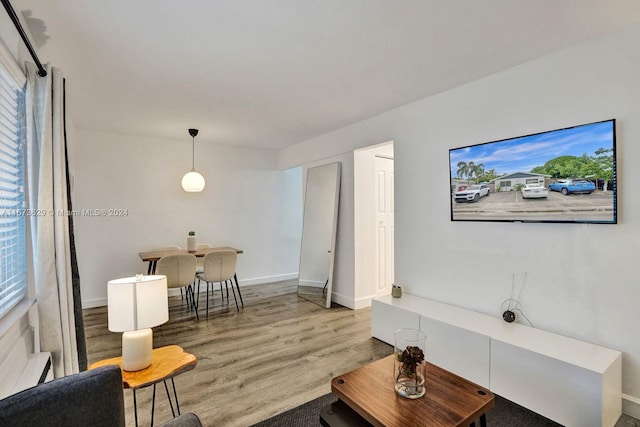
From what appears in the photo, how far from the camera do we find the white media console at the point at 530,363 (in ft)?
6.15

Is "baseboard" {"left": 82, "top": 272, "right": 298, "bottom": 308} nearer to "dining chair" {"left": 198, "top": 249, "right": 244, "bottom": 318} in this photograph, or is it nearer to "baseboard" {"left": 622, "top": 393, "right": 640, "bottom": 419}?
"dining chair" {"left": 198, "top": 249, "right": 244, "bottom": 318}

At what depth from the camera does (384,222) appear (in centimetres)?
460

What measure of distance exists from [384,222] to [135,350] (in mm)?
3570

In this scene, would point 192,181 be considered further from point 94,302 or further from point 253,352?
point 253,352

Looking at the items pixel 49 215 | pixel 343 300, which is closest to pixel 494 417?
pixel 343 300

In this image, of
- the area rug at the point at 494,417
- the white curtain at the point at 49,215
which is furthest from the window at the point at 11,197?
the area rug at the point at 494,417

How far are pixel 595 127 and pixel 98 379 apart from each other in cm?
307

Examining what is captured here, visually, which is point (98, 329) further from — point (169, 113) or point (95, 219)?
point (169, 113)

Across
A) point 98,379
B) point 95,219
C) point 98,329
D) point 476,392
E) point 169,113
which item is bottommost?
point 98,329

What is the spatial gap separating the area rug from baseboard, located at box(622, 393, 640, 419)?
469 millimetres

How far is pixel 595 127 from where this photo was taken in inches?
83.6

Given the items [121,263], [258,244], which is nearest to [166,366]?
[121,263]

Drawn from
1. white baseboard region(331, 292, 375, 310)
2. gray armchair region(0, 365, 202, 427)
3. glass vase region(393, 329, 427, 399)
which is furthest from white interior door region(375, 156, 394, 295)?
gray armchair region(0, 365, 202, 427)

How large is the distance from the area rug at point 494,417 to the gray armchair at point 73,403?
103 cm
